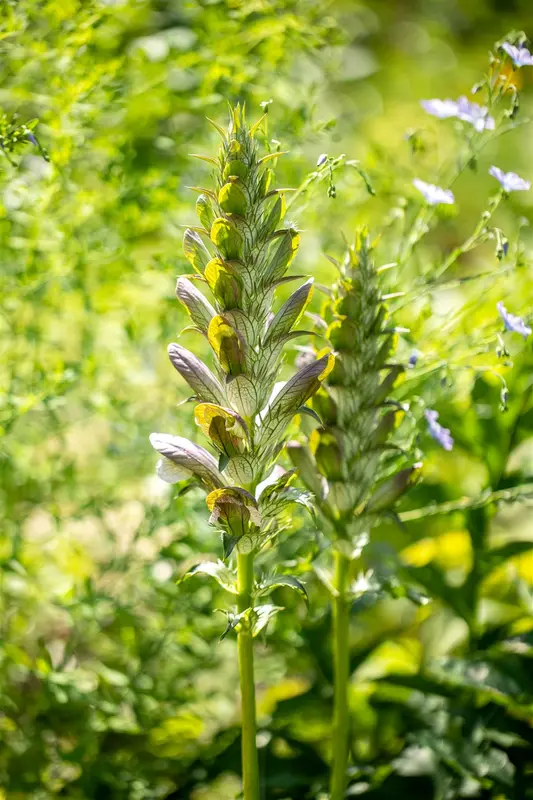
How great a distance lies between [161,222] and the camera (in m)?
1.05

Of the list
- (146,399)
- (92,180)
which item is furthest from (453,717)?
(92,180)

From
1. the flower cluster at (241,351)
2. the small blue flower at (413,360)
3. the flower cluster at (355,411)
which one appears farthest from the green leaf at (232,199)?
the small blue flower at (413,360)

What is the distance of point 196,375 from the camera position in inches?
22.8

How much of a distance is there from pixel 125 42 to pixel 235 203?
0.89 m

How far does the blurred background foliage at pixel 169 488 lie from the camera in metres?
0.88

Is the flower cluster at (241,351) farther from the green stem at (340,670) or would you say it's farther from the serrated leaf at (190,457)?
the green stem at (340,670)

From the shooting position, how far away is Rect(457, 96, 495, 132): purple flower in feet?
2.45

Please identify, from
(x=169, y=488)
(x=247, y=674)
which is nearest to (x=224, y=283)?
(x=247, y=674)

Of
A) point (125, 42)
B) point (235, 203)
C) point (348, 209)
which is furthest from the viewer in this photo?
point (125, 42)

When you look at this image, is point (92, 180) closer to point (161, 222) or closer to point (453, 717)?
point (161, 222)

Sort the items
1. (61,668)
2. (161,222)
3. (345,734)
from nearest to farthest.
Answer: (345,734)
(61,668)
(161,222)

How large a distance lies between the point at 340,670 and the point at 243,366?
31cm

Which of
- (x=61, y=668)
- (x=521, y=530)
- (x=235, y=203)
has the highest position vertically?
(x=521, y=530)

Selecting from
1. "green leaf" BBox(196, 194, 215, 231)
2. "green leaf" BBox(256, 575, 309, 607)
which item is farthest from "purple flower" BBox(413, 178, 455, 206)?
"green leaf" BBox(256, 575, 309, 607)
